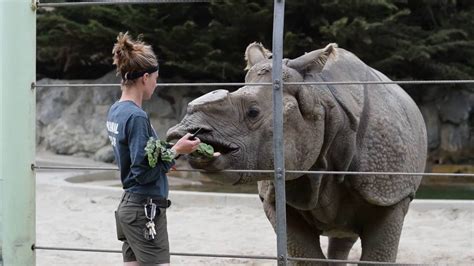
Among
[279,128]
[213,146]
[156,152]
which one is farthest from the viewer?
[213,146]

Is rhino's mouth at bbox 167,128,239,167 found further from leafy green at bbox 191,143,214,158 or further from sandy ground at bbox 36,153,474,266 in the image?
sandy ground at bbox 36,153,474,266

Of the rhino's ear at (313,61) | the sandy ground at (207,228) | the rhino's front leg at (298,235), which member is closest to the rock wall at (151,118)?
the sandy ground at (207,228)

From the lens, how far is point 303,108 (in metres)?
3.82

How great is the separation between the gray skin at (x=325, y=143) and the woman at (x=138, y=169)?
0.61ft

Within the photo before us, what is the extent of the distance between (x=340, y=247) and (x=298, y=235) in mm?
1285

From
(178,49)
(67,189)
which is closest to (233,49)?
(178,49)

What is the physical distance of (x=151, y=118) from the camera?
16000mm

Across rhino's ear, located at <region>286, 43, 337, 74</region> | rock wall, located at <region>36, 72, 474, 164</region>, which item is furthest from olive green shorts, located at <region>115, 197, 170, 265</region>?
rock wall, located at <region>36, 72, 474, 164</region>

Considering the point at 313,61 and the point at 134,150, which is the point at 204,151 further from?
the point at 313,61

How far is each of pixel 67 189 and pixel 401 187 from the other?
677 centimetres

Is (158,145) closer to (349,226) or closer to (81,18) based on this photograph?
(349,226)

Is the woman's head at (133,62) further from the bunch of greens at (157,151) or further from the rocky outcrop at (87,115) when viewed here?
the rocky outcrop at (87,115)

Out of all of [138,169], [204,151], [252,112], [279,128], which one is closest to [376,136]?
[252,112]

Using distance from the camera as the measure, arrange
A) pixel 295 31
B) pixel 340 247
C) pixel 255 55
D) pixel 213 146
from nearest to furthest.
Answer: pixel 213 146, pixel 255 55, pixel 340 247, pixel 295 31
